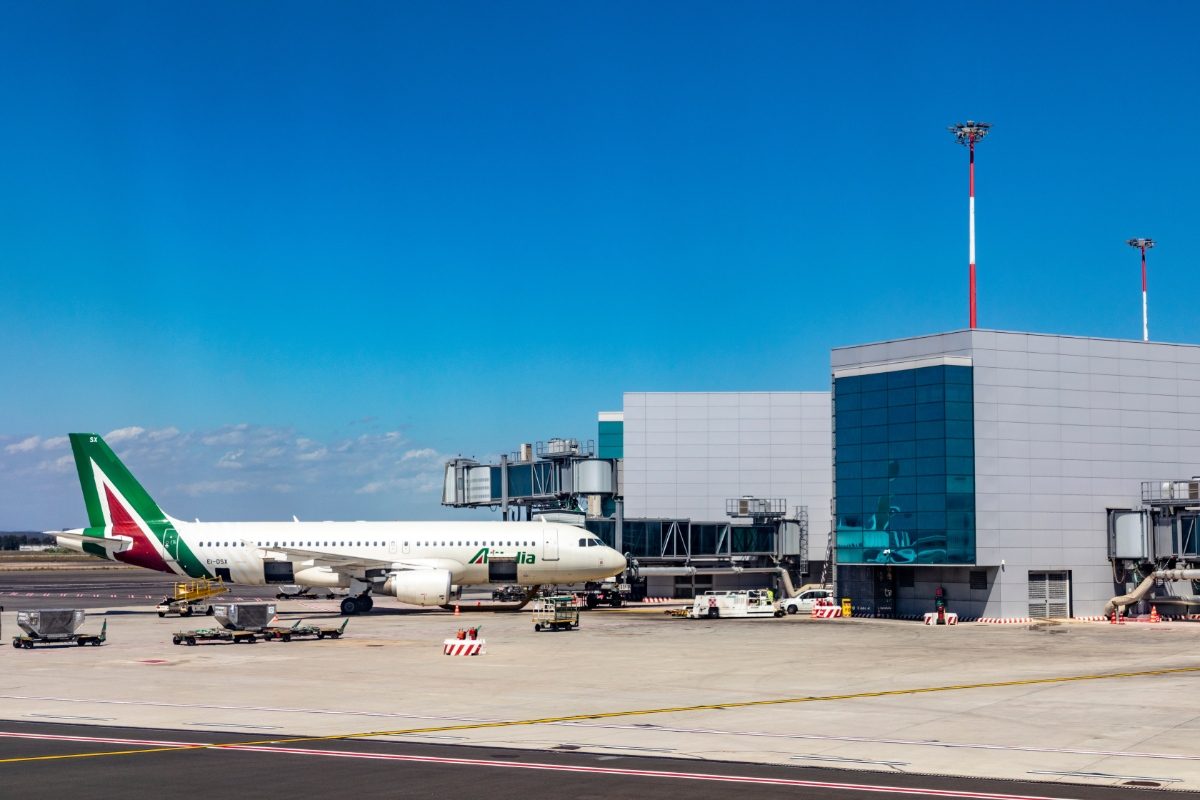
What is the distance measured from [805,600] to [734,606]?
771 cm

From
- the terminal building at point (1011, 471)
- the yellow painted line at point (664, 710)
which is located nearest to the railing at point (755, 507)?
the terminal building at point (1011, 471)

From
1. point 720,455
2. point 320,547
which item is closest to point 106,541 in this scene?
point 320,547

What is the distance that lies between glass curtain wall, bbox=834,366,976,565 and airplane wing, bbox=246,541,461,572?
24.2m

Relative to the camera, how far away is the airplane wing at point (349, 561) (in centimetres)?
7350

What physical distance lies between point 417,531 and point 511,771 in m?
53.7

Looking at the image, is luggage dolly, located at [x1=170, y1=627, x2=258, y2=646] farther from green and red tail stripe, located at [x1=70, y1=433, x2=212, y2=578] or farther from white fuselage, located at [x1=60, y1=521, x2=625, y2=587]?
green and red tail stripe, located at [x1=70, y1=433, x2=212, y2=578]

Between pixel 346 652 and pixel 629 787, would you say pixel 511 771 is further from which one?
pixel 346 652

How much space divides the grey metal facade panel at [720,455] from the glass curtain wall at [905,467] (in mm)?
23108

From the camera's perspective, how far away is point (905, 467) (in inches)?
2758

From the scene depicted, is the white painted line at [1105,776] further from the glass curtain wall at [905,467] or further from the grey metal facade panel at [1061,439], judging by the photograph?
the grey metal facade panel at [1061,439]

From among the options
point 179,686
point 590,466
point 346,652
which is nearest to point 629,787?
point 179,686

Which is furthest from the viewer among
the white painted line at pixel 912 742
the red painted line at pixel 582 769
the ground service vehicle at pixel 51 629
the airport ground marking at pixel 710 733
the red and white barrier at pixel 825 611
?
the red and white barrier at pixel 825 611

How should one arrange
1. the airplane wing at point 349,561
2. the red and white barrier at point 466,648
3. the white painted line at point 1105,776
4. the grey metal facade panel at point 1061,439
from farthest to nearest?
the airplane wing at point 349,561 < the grey metal facade panel at point 1061,439 < the red and white barrier at point 466,648 < the white painted line at point 1105,776

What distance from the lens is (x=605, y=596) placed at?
81688mm
